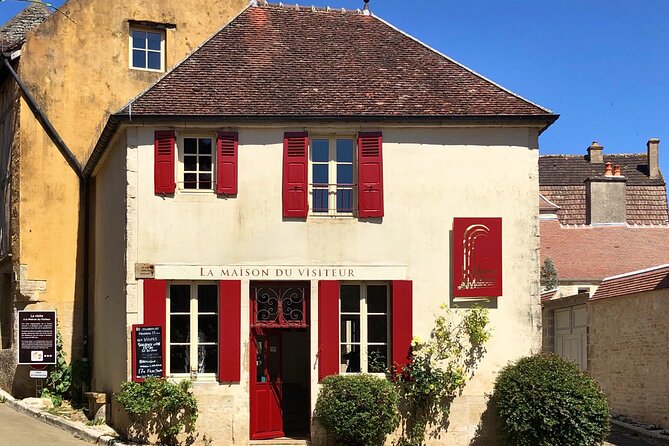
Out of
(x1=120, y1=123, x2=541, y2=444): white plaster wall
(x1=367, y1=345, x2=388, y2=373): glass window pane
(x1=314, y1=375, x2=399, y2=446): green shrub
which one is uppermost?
(x1=120, y1=123, x2=541, y2=444): white plaster wall

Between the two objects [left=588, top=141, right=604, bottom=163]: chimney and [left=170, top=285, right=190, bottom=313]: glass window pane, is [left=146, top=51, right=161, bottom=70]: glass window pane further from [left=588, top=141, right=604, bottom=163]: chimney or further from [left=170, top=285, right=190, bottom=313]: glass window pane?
[left=588, top=141, right=604, bottom=163]: chimney

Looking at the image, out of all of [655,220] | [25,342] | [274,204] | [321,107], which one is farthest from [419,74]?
[655,220]

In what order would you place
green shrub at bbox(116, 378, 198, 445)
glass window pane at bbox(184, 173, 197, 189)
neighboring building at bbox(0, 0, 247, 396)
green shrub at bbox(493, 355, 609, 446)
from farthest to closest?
neighboring building at bbox(0, 0, 247, 396) < glass window pane at bbox(184, 173, 197, 189) < green shrub at bbox(116, 378, 198, 445) < green shrub at bbox(493, 355, 609, 446)

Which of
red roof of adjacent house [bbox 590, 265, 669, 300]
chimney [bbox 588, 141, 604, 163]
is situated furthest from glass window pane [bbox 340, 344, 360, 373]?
chimney [bbox 588, 141, 604, 163]

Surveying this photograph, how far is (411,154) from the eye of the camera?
1638 cm

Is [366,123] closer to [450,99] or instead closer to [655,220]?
[450,99]

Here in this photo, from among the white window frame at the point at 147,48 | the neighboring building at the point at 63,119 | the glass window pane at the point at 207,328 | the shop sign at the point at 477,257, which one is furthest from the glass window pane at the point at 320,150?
the white window frame at the point at 147,48

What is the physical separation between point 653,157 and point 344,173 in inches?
1266

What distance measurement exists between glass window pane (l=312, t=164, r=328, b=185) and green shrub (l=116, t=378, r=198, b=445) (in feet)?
12.8

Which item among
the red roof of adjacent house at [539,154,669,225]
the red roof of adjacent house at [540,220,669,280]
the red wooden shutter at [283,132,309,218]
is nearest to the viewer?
the red wooden shutter at [283,132,309,218]

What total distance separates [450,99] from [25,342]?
31.5ft

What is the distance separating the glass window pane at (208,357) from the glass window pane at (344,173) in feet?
11.3

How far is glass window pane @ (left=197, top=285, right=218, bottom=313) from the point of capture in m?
16.0

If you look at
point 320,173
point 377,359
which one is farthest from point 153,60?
point 377,359
